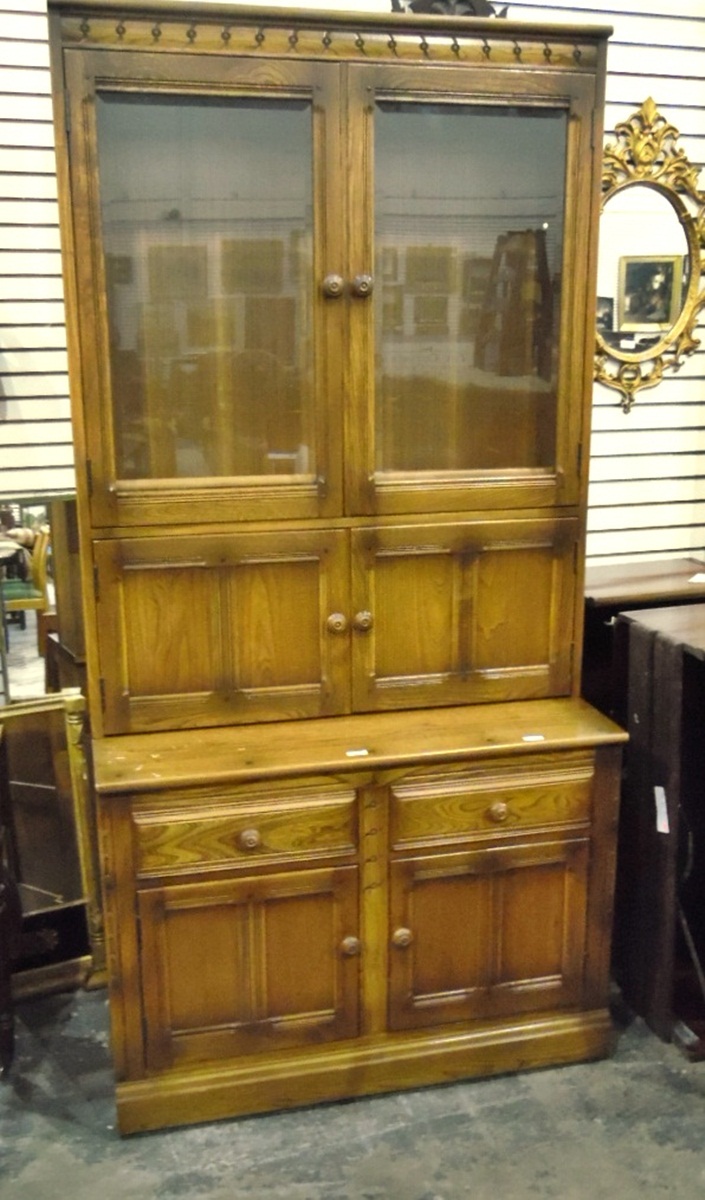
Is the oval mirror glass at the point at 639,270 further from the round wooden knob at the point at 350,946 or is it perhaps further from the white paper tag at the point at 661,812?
the round wooden knob at the point at 350,946

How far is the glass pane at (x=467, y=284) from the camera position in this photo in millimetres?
2174

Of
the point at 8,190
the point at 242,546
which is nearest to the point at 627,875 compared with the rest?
the point at 242,546

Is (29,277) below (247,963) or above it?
above

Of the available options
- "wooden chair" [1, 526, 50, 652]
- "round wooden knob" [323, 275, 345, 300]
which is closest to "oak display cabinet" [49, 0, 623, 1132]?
"round wooden knob" [323, 275, 345, 300]

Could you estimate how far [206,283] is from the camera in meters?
2.13

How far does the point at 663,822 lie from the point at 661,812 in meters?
0.02

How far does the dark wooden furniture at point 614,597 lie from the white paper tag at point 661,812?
251 millimetres

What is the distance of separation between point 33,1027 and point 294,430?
1613 mm

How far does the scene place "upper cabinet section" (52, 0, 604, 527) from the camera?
2.02 meters

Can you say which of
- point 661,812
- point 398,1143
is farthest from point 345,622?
point 398,1143

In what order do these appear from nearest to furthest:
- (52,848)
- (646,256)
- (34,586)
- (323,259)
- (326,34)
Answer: (326,34) → (323,259) → (34,586) → (52,848) → (646,256)

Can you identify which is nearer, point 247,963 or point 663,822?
point 247,963

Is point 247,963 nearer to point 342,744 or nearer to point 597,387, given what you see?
Answer: point 342,744

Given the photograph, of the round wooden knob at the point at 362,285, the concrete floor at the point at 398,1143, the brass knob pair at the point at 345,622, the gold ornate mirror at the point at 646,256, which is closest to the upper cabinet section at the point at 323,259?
the round wooden knob at the point at 362,285
